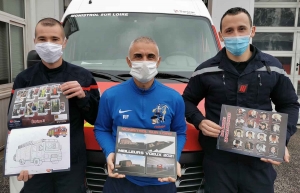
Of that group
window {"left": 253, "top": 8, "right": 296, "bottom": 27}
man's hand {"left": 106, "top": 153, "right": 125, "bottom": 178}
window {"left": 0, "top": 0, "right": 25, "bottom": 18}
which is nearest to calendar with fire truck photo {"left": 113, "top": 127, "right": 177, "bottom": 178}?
man's hand {"left": 106, "top": 153, "right": 125, "bottom": 178}

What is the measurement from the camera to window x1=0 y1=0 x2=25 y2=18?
6.05m

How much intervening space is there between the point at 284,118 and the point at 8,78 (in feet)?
19.0

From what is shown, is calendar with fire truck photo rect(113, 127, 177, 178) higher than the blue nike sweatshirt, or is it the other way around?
the blue nike sweatshirt

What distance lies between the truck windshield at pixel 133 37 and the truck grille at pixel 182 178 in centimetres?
117

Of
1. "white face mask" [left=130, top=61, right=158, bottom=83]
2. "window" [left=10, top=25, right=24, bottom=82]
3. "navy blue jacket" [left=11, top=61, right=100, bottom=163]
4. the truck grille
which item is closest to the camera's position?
"white face mask" [left=130, top=61, right=158, bottom=83]

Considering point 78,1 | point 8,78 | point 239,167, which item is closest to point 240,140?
point 239,167

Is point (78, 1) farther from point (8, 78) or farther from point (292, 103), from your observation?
point (8, 78)

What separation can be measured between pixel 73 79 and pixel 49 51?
9.9 inches

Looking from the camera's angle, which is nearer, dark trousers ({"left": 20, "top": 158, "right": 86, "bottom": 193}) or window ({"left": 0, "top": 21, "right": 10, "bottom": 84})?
dark trousers ({"left": 20, "top": 158, "right": 86, "bottom": 193})

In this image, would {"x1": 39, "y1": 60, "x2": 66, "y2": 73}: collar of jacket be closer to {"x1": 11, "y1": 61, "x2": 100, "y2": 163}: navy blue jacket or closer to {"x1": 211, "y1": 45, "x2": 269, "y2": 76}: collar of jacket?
{"x1": 11, "y1": 61, "x2": 100, "y2": 163}: navy blue jacket

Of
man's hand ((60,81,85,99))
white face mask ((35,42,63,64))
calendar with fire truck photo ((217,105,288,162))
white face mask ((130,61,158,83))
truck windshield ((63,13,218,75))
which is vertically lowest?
calendar with fire truck photo ((217,105,288,162))

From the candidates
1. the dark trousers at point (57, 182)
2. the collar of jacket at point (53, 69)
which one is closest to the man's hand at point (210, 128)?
the dark trousers at point (57, 182)

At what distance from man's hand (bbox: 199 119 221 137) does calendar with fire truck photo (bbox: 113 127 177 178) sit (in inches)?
11.1

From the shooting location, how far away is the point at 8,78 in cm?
634
